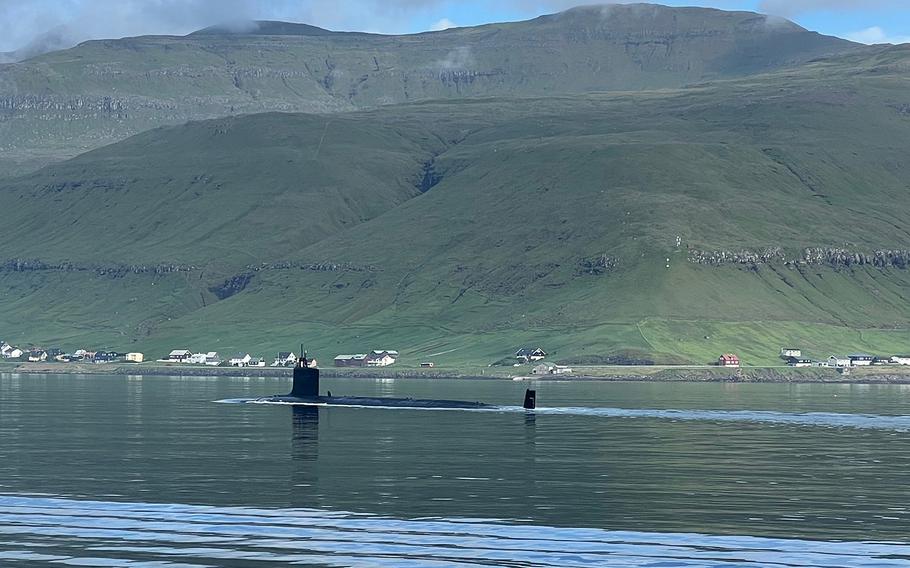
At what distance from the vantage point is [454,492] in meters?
71.4

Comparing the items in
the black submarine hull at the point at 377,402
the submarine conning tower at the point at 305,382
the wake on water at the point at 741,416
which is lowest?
the wake on water at the point at 741,416

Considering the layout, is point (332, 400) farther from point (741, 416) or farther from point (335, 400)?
point (741, 416)

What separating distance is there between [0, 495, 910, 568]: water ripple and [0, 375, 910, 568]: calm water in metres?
0.14

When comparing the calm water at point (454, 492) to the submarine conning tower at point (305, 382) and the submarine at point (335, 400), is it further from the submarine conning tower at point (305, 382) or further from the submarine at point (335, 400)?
the submarine conning tower at point (305, 382)

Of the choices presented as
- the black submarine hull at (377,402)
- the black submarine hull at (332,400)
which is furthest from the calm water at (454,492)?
the black submarine hull at (332,400)

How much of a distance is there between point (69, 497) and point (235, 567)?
19.9 meters

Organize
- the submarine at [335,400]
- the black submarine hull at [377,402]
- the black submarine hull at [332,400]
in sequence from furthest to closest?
the black submarine hull at [332,400] → the submarine at [335,400] → the black submarine hull at [377,402]

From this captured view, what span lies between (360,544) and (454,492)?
1633 cm

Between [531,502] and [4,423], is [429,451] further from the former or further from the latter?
[4,423]

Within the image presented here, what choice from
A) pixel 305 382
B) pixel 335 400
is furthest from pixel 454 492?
pixel 305 382

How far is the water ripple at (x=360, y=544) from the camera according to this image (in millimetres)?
51719

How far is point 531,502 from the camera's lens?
6769cm

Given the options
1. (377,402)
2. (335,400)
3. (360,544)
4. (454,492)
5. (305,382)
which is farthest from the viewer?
(305,382)

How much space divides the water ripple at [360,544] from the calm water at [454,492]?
136 millimetres
